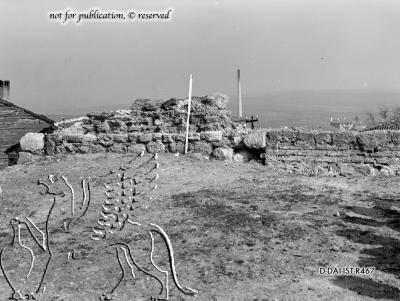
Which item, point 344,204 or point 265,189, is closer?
point 344,204

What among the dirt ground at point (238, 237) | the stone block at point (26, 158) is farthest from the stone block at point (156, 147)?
the stone block at point (26, 158)

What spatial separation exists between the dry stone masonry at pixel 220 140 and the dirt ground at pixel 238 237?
47 centimetres

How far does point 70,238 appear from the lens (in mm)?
5609

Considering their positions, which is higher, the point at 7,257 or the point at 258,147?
the point at 258,147

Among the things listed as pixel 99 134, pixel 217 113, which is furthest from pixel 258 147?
pixel 99 134

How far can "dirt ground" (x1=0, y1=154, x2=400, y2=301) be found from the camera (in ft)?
14.0

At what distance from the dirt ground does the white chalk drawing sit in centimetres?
8

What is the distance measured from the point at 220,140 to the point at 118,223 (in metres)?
3.83

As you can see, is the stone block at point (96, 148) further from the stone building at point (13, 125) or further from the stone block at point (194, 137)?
the stone building at point (13, 125)

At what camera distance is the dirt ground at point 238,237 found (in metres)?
4.26

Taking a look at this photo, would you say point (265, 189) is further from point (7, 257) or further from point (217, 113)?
point (7, 257)

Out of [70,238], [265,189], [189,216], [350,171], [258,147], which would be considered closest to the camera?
[70,238]

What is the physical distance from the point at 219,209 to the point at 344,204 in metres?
1.77

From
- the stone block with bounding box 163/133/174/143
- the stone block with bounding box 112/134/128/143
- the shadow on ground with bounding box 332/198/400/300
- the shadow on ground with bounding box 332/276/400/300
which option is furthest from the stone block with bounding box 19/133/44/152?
the shadow on ground with bounding box 332/276/400/300
